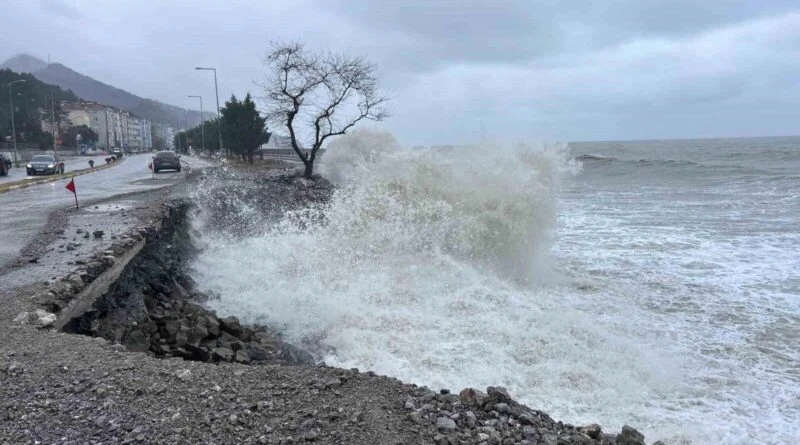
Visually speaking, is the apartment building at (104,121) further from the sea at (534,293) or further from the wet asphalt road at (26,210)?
the sea at (534,293)

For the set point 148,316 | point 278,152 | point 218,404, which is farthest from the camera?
point 278,152

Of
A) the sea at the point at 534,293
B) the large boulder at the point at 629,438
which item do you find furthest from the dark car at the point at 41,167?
the large boulder at the point at 629,438

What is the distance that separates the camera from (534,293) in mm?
10492

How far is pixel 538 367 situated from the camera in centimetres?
679

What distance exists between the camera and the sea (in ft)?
20.8

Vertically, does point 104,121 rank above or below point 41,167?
above

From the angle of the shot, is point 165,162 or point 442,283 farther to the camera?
point 165,162

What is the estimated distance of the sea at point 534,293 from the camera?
6.35 m

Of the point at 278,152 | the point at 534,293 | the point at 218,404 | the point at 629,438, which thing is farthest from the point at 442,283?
the point at 278,152

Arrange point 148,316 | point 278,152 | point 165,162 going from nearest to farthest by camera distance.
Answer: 1. point 148,316
2. point 165,162
3. point 278,152

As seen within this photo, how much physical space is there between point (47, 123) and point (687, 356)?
106740mm

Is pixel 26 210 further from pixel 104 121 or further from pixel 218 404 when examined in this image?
pixel 104 121

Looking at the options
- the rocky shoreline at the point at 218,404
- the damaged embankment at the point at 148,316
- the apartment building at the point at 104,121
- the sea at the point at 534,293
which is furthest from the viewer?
the apartment building at the point at 104,121

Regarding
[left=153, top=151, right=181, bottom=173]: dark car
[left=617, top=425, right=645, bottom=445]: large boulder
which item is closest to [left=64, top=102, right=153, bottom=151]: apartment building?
[left=153, top=151, right=181, bottom=173]: dark car
